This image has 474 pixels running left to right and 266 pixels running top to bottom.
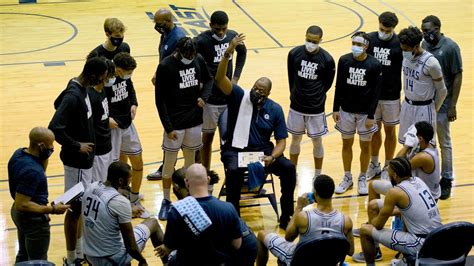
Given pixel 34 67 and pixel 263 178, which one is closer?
pixel 263 178

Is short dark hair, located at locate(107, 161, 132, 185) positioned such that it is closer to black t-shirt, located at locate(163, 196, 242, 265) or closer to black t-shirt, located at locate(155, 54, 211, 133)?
black t-shirt, located at locate(163, 196, 242, 265)

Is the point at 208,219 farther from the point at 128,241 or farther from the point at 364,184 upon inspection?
the point at 364,184

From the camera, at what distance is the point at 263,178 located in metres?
9.80

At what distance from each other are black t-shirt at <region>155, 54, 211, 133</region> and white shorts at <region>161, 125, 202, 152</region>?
0.07m

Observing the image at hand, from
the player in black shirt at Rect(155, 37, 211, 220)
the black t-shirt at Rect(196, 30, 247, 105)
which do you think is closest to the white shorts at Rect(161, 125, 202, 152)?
the player in black shirt at Rect(155, 37, 211, 220)

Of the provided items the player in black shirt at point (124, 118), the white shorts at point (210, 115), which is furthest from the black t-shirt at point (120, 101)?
the white shorts at point (210, 115)

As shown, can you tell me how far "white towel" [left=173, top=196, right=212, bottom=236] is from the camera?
704cm

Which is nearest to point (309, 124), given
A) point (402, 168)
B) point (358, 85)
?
point (358, 85)

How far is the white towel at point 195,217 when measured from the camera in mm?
7035

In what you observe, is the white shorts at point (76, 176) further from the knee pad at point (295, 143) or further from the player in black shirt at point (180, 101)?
the knee pad at point (295, 143)

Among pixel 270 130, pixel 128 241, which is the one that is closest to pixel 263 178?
pixel 270 130

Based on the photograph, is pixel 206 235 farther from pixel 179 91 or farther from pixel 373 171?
pixel 373 171

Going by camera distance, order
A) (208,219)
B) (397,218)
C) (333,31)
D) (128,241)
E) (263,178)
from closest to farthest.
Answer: (208,219) < (128,241) < (397,218) < (263,178) < (333,31)

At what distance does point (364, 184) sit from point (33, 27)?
9.52 m
